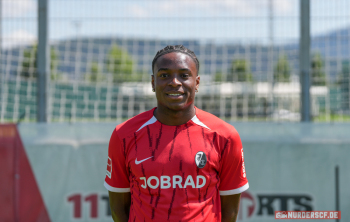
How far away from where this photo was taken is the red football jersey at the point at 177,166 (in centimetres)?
166

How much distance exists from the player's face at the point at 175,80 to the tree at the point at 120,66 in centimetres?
587

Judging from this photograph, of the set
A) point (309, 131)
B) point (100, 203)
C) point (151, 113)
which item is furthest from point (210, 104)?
point (151, 113)

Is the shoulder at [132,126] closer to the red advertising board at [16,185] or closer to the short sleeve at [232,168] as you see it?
the short sleeve at [232,168]

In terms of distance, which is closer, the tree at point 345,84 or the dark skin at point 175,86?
the dark skin at point 175,86

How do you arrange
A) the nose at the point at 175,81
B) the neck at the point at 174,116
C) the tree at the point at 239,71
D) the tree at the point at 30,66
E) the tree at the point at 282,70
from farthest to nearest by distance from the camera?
the tree at the point at 239,71
the tree at the point at 30,66
the tree at the point at 282,70
the neck at the point at 174,116
the nose at the point at 175,81

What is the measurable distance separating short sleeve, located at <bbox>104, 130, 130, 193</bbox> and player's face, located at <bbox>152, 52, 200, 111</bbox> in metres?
0.34

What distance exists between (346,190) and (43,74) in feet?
11.9

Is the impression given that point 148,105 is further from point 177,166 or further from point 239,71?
point 177,166

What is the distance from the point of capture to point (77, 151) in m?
3.72

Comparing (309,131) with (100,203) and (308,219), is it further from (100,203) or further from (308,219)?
(100,203)

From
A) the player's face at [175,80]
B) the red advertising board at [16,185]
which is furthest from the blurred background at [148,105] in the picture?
the player's face at [175,80]

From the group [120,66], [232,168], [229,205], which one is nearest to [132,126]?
[232,168]

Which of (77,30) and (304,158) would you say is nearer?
(304,158)

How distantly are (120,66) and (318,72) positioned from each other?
4.64 m
